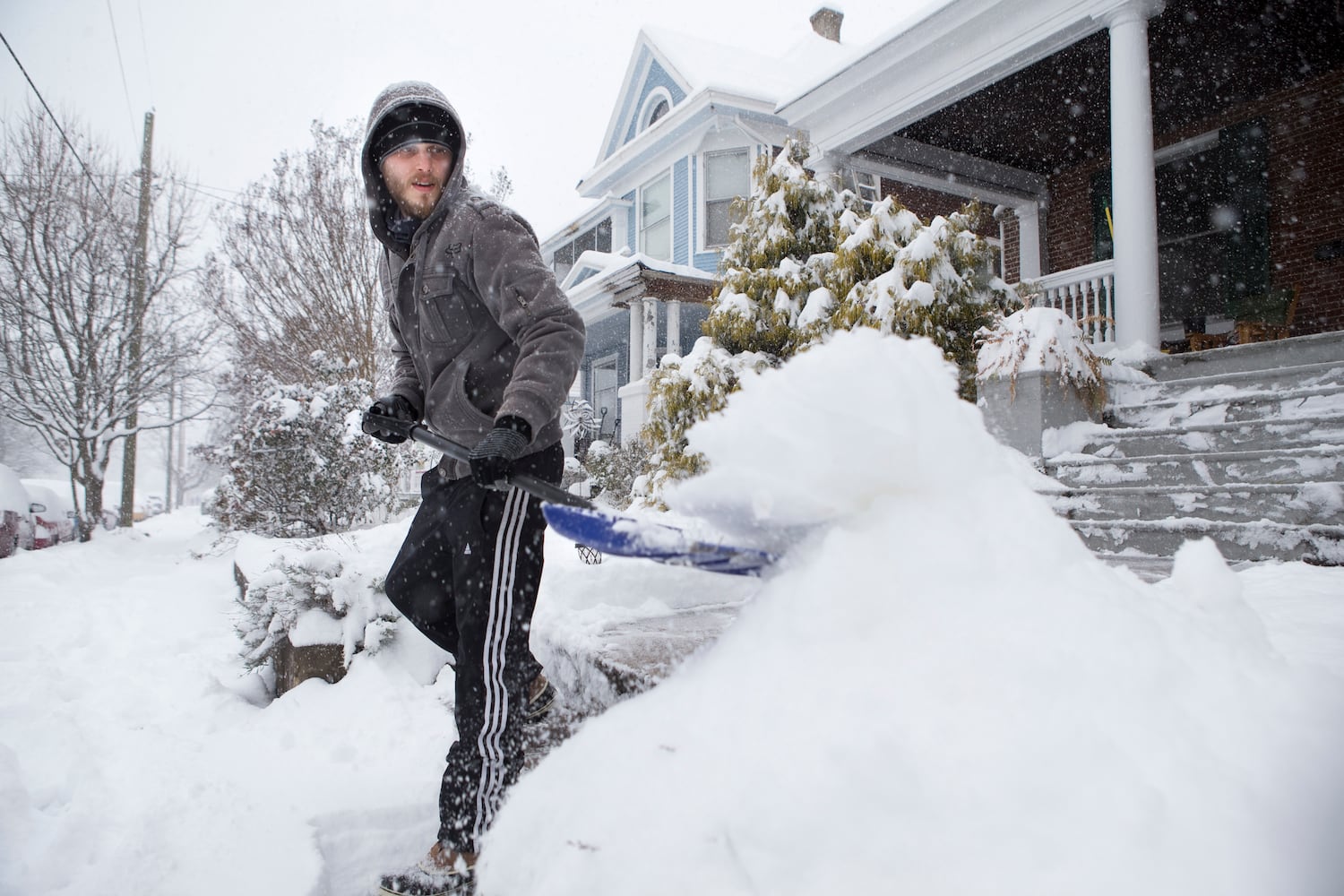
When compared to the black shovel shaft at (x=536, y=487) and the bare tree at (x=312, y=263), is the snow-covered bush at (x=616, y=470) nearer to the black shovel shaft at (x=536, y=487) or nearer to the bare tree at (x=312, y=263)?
the bare tree at (x=312, y=263)

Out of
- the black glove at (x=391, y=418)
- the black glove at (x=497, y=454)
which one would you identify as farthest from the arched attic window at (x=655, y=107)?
the black glove at (x=497, y=454)

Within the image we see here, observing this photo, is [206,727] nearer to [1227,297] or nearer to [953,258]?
[953,258]

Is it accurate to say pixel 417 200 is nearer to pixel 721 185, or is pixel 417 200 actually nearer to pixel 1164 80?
pixel 1164 80

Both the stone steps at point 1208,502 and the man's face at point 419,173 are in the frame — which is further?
the stone steps at point 1208,502

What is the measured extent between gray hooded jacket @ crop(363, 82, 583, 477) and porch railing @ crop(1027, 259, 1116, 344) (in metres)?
5.20

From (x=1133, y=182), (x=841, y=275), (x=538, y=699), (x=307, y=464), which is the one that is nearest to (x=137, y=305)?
(x=307, y=464)

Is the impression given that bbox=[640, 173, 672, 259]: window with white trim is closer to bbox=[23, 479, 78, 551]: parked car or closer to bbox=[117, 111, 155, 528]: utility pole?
bbox=[117, 111, 155, 528]: utility pole

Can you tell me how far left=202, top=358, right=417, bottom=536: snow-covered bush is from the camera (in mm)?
5934

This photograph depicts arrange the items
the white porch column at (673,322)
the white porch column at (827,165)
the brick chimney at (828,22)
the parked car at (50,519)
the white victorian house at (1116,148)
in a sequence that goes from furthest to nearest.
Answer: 1. the brick chimney at (828,22)
2. the white porch column at (673,322)
3. the parked car at (50,519)
4. the white porch column at (827,165)
5. the white victorian house at (1116,148)

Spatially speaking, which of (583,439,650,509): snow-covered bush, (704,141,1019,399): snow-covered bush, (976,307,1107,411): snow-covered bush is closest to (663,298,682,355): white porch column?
(583,439,650,509): snow-covered bush

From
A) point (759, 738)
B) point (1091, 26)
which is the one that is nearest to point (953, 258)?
point (1091, 26)

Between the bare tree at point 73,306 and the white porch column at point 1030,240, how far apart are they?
1302 centimetres

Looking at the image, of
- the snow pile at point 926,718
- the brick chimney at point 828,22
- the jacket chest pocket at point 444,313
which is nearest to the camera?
the snow pile at point 926,718

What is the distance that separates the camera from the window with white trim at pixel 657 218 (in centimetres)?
1420
